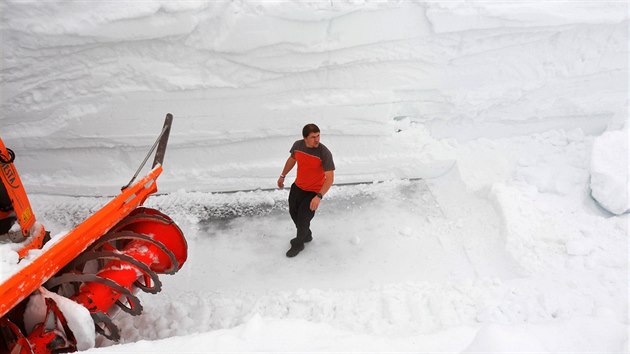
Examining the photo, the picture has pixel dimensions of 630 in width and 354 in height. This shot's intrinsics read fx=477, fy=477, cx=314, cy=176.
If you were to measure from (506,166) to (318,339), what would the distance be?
338 cm

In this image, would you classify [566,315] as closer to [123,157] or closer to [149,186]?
[149,186]

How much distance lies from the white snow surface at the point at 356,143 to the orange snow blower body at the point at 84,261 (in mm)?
566

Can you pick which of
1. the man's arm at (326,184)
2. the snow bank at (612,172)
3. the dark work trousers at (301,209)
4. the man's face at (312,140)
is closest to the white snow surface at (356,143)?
the snow bank at (612,172)

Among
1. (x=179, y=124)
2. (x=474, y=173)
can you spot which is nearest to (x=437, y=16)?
(x=474, y=173)

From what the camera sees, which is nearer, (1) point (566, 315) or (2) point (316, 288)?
(1) point (566, 315)

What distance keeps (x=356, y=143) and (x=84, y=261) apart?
10.6ft

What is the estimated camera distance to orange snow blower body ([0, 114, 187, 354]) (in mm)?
2844

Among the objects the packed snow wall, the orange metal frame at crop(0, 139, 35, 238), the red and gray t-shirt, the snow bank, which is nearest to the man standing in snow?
the red and gray t-shirt

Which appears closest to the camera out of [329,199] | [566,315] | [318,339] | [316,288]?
[318,339]

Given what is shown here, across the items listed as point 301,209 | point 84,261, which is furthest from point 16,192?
point 301,209

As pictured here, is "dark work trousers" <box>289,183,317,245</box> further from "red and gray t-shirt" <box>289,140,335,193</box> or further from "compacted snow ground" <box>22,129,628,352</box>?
"compacted snow ground" <box>22,129,628,352</box>

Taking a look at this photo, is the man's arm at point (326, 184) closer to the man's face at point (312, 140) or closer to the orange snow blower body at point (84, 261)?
the man's face at point (312, 140)

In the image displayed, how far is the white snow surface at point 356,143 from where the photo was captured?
3979mm

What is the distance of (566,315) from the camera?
3564 millimetres
